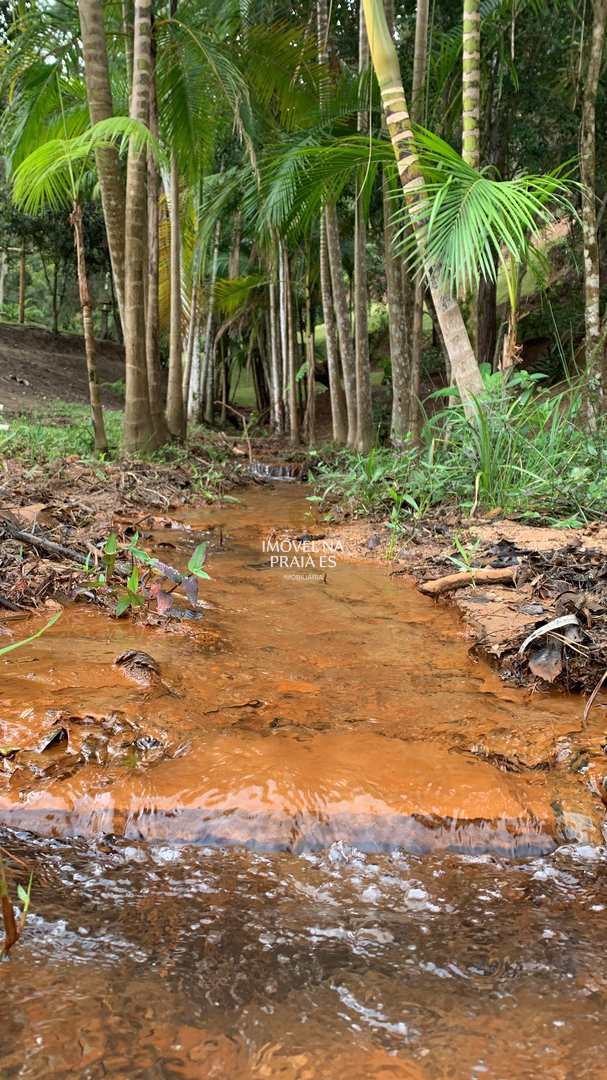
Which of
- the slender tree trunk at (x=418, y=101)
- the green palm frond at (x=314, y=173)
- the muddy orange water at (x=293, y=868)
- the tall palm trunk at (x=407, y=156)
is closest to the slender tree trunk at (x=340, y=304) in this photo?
the green palm frond at (x=314, y=173)

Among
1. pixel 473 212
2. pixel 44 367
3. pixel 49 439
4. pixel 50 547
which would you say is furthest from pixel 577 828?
pixel 44 367

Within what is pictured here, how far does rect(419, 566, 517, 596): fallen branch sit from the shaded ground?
938cm

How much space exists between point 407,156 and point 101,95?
3.07 metres

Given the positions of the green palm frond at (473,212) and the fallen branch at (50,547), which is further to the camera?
the green palm frond at (473,212)

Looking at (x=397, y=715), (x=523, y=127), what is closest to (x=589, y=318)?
(x=523, y=127)

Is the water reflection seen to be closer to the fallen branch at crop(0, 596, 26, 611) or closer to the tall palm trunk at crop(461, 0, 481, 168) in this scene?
the fallen branch at crop(0, 596, 26, 611)

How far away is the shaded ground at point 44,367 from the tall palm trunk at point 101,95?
499 centimetres

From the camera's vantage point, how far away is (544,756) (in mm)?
1750

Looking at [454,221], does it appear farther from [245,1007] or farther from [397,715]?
[245,1007]

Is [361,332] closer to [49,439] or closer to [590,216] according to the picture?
[590,216]

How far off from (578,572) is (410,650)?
39.8 inches

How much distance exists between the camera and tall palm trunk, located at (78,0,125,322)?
244 inches

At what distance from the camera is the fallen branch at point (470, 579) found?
3203 mm

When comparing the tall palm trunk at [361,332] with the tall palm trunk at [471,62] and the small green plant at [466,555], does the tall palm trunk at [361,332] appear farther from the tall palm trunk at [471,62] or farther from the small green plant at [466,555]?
the small green plant at [466,555]
